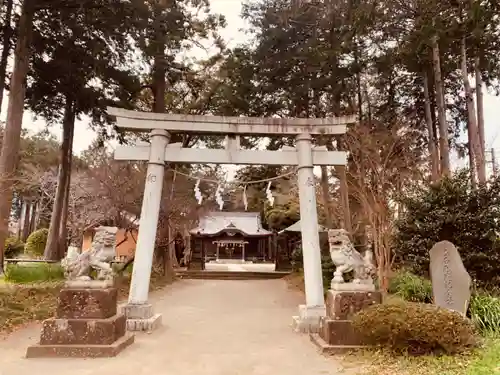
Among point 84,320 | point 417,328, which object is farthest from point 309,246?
point 84,320

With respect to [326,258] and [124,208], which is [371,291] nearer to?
[326,258]

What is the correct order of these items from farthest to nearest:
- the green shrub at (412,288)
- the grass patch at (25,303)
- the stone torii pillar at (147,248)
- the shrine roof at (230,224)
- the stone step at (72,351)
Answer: the shrine roof at (230,224), the green shrub at (412,288), the grass patch at (25,303), the stone torii pillar at (147,248), the stone step at (72,351)

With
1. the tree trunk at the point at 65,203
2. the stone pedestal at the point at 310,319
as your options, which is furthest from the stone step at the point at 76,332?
the tree trunk at the point at 65,203

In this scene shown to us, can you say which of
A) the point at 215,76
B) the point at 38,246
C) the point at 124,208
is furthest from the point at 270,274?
the point at 38,246

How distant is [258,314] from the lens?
10969mm

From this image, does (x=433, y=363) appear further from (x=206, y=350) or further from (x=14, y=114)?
(x=14, y=114)

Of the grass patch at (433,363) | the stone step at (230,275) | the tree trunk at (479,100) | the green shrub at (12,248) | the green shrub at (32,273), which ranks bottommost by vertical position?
the stone step at (230,275)

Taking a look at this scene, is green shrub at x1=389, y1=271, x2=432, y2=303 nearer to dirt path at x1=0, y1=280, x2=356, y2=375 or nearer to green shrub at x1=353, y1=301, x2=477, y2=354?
dirt path at x1=0, y1=280, x2=356, y2=375

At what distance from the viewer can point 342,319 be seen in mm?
6574

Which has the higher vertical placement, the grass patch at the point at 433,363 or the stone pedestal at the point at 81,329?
the stone pedestal at the point at 81,329

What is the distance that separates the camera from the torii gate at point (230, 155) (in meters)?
8.60

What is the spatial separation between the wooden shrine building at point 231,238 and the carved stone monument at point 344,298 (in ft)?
76.5

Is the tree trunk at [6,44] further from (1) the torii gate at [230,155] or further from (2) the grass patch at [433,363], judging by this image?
(2) the grass patch at [433,363]

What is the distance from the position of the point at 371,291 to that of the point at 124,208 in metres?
13.4
